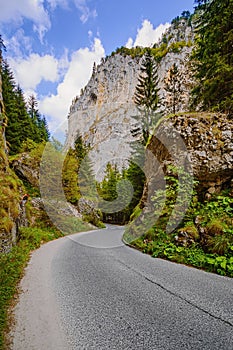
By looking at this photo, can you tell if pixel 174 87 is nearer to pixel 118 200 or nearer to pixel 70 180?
pixel 70 180

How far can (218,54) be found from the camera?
9.41 m

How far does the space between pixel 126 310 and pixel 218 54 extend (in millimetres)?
10977

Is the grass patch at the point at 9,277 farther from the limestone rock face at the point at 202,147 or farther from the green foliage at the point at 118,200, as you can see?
the green foliage at the point at 118,200

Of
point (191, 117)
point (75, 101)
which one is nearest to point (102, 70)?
point (75, 101)

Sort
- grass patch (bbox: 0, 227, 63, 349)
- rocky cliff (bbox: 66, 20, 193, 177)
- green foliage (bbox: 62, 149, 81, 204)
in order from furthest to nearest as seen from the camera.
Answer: rocky cliff (bbox: 66, 20, 193, 177)
green foliage (bbox: 62, 149, 81, 204)
grass patch (bbox: 0, 227, 63, 349)

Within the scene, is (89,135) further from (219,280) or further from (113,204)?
(219,280)

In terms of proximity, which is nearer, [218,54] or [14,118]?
[218,54]

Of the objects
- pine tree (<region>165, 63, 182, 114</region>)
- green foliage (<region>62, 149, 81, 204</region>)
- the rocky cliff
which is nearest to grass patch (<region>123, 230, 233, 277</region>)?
green foliage (<region>62, 149, 81, 204</region>)

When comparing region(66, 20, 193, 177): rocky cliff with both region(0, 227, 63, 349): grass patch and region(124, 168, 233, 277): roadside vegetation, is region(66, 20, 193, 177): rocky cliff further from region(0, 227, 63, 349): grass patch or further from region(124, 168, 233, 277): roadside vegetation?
region(0, 227, 63, 349): grass patch

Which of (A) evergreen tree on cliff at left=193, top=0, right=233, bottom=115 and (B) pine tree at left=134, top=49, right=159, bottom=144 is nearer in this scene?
(A) evergreen tree on cliff at left=193, top=0, right=233, bottom=115

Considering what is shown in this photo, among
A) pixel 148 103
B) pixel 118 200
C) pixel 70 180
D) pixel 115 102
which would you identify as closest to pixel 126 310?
pixel 70 180

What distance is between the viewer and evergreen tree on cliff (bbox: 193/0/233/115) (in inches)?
358

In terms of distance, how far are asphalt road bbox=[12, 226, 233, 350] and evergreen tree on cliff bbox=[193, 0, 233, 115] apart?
26.0 ft

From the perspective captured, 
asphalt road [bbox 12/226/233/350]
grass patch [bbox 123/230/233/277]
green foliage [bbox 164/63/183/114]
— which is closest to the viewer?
asphalt road [bbox 12/226/233/350]
